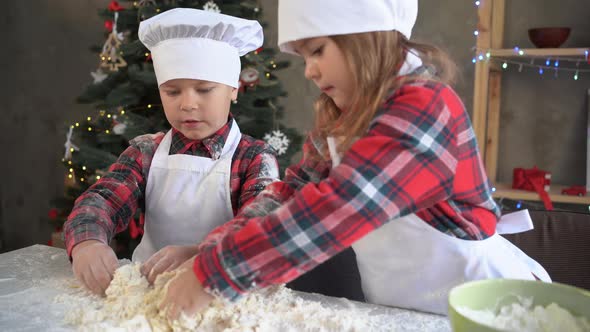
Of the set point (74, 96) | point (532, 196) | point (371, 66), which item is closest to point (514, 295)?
point (371, 66)

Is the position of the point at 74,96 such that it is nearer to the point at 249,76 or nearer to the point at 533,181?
Answer: the point at 249,76

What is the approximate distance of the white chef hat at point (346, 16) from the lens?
0.83 meters

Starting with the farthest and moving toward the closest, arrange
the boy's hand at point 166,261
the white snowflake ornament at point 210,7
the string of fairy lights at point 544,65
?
1. the string of fairy lights at point 544,65
2. the white snowflake ornament at point 210,7
3. the boy's hand at point 166,261

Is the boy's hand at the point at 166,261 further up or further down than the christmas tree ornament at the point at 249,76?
further down

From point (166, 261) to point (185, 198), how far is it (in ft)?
1.19

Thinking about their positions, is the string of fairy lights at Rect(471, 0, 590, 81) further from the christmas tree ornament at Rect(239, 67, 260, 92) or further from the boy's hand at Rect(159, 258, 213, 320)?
the boy's hand at Rect(159, 258, 213, 320)

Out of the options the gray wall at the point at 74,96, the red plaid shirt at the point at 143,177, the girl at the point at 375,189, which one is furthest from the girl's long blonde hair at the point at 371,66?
the gray wall at the point at 74,96

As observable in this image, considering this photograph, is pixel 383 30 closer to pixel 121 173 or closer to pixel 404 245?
pixel 404 245

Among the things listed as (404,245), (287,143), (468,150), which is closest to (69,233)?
(404,245)

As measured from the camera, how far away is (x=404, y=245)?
0.91 m

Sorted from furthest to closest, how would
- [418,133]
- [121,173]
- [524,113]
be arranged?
[524,113]
[121,173]
[418,133]

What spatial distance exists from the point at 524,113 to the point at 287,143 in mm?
1173

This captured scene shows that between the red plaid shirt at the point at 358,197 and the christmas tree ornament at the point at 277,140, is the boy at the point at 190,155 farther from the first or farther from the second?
the christmas tree ornament at the point at 277,140

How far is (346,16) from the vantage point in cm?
83
